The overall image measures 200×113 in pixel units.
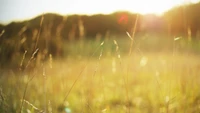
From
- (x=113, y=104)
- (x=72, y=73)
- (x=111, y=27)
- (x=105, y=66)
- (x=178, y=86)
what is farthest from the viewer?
(x=111, y=27)

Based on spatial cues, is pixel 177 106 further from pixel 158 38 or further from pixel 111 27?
pixel 111 27

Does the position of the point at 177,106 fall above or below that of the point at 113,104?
above

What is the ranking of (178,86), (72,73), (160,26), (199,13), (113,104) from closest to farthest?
(113,104) < (178,86) < (72,73) < (199,13) < (160,26)

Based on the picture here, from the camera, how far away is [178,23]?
7.55 m

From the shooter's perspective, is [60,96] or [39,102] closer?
[39,102]

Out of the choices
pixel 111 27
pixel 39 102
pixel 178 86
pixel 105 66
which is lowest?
pixel 111 27

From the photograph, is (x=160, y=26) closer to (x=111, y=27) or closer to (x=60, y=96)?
(x=111, y=27)

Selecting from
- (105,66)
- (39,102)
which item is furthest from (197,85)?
(105,66)

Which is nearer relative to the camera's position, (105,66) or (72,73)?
(72,73)

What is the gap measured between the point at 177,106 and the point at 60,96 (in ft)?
3.35

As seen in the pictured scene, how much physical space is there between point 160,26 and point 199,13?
1300 mm

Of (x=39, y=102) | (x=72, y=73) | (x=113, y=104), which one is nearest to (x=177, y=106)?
(x=113, y=104)

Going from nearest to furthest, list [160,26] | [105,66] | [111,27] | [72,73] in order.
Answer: [72,73], [105,66], [160,26], [111,27]

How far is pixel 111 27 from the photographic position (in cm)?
984
